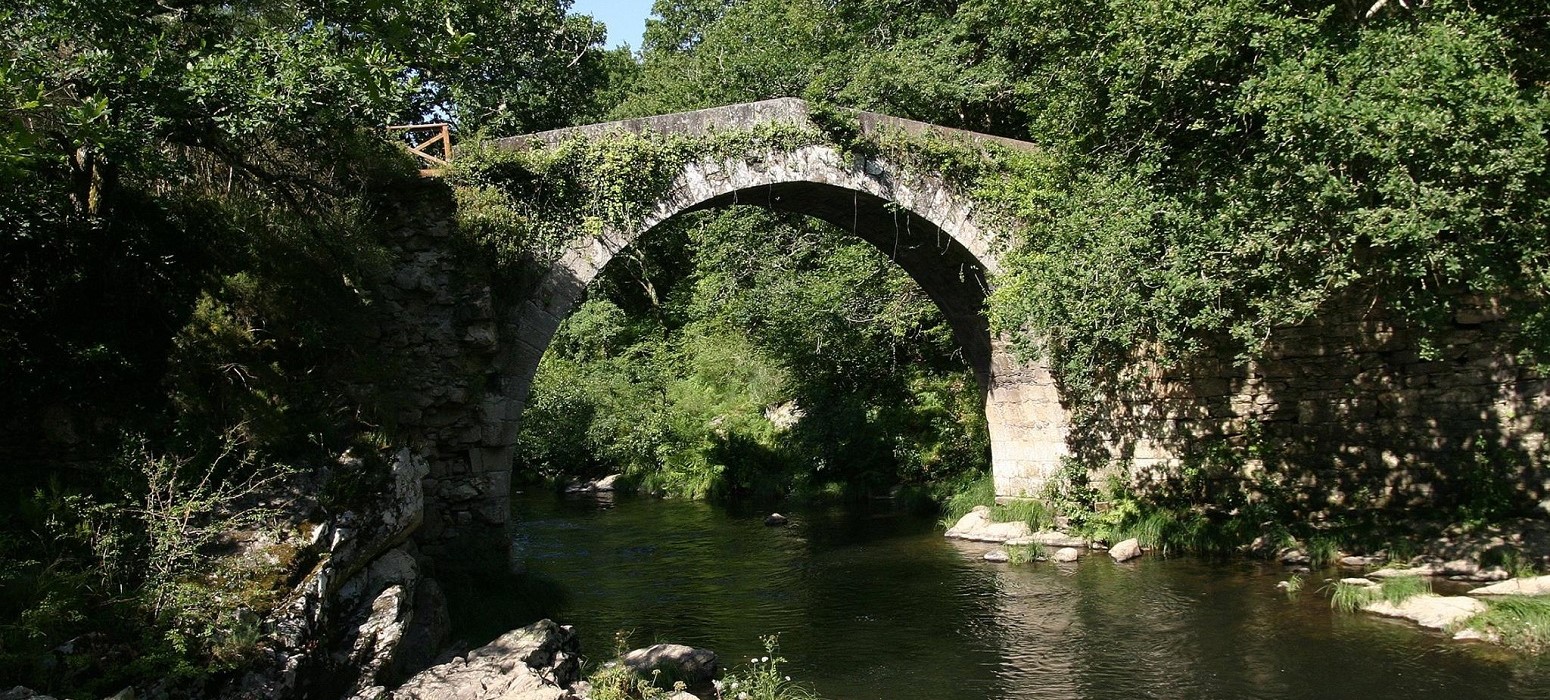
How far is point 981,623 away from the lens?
689 cm

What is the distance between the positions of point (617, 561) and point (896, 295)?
5.38 metres

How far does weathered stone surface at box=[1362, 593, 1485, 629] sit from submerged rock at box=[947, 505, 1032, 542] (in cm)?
375

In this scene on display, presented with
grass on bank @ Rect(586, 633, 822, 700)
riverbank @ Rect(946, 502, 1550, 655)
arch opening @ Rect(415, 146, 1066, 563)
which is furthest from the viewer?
arch opening @ Rect(415, 146, 1066, 563)

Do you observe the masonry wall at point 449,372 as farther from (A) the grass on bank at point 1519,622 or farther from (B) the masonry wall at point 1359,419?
(A) the grass on bank at point 1519,622

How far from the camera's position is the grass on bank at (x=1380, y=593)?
21.6 feet

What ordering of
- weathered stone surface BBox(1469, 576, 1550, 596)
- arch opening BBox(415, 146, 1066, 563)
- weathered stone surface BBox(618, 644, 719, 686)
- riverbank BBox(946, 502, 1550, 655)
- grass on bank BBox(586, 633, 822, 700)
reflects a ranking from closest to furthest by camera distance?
grass on bank BBox(586, 633, 822, 700) → weathered stone surface BBox(618, 644, 719, 686) → riverbank BBox(946, 502, 1550, 655) → weathered stone surface BBox(1469, 576, 1550, 596) → arch opening BBox(415, 146, 1066, 563)

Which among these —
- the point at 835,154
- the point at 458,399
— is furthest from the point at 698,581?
the point at 835,154

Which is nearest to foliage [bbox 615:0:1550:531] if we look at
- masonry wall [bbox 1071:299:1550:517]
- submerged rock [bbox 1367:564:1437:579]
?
masonry wall [bbox 1071:299:1550:517]

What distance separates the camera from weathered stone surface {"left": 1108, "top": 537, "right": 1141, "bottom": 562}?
28.9 ft

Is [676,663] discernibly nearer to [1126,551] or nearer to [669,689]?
[669,689]

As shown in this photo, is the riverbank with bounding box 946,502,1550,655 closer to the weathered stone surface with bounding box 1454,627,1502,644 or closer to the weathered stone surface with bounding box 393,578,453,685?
the weathered stone surface with bounding box 1454,627,1502,644

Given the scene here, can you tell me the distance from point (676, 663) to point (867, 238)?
20.1 ft

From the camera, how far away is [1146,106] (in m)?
7.61

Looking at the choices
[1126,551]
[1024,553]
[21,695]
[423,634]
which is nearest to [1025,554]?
[1024,553]
